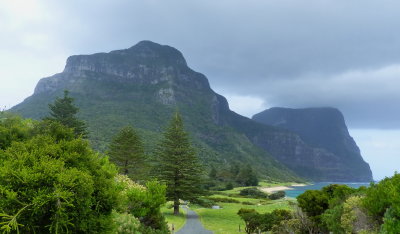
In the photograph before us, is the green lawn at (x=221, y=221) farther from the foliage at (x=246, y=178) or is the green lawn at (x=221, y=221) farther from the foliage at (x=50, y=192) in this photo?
the foliage at (x=246, y=178)

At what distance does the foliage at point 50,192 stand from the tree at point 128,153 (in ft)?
126

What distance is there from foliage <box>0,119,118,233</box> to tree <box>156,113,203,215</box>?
3125cm

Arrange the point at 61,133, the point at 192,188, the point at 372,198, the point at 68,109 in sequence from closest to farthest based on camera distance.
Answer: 1. the point at 61,133
2. the point at 372,198
3. the point at 192,188
4. the point at 68,109

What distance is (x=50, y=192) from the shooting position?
28.8ft

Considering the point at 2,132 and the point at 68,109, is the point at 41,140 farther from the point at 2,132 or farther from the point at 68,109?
the point at 68,109

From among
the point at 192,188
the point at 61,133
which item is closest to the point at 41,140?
the point at 61,133

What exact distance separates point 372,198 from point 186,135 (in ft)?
105

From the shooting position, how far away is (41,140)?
35.8 ft

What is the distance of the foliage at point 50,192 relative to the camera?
853 centimetres

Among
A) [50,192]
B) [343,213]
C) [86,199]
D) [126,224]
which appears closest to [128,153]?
[126,224]

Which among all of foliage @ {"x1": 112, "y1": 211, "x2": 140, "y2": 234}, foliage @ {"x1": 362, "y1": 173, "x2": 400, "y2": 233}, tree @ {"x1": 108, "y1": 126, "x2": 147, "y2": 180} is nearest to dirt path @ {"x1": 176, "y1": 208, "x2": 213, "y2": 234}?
tree @ {"x1": 108, "y1": 126, "x2": 147, "y2": 180}

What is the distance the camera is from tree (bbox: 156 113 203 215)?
41688 mm

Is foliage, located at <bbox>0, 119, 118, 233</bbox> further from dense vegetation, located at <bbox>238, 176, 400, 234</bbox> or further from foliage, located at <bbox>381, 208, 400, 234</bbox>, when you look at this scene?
dense vegetation, located at <bbox>238, 176, 400, 234</bbox>

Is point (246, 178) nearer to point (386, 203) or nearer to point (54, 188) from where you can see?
point (386, 203)
